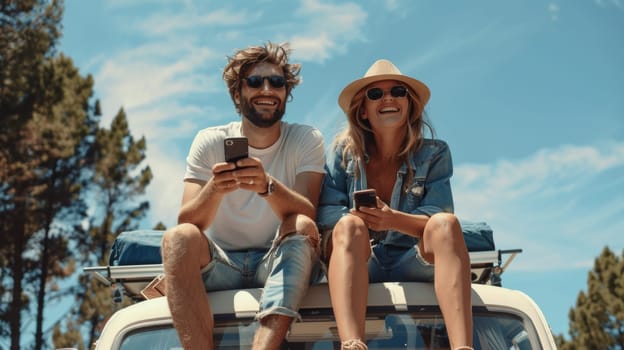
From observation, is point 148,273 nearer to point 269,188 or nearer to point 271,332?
point 269,188

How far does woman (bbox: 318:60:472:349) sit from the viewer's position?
10.7 feet

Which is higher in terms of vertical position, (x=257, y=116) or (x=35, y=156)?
(x=35, y=156)

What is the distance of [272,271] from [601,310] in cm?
3146

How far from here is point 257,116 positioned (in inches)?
168

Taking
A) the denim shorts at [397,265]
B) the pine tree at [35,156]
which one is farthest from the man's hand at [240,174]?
the pine tree at [35,156]

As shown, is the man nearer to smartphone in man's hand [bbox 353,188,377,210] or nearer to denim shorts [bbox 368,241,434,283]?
smartphone in man's hand [bbox 353,188,377,210]

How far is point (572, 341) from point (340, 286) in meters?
31.8

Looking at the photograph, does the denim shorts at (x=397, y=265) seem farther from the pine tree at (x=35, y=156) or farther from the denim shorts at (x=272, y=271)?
the pine tree at (x=35, y=156)

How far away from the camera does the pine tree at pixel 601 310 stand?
103 feet

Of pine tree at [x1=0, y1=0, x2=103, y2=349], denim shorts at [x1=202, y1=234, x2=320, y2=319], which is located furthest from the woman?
pine tree at [x1=0, y1=0, x2=103, y2=349]

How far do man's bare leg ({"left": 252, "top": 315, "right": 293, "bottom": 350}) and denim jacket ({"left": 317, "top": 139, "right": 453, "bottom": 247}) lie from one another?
797mm

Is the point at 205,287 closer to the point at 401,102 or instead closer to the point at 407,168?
the point at 407,168

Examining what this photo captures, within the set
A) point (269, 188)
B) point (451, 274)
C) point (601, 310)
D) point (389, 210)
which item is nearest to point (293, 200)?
point (269, 188)

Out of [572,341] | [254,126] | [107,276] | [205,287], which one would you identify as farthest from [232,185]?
[572,341]
